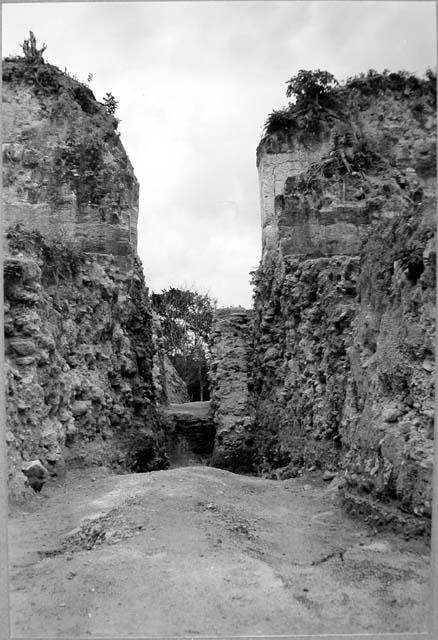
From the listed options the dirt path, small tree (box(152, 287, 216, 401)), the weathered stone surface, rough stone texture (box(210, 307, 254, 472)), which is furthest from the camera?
small tree (box(152, 287, 216, 401))

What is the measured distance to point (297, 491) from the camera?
608cm

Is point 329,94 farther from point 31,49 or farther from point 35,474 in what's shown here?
point 35,474

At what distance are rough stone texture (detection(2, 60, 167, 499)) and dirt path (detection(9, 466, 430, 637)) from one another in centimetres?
104

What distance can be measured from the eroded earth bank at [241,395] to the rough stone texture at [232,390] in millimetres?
41

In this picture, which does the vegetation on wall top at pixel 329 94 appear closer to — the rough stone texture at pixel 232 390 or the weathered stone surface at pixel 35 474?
the weathered stone surface at pixel 35 474

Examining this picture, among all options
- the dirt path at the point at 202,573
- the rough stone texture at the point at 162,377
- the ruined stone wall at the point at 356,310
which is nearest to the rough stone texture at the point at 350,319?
the ruined stone wall at the point at 356,310

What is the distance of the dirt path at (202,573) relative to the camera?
338cm

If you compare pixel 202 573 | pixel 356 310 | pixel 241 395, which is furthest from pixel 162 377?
pixel 202 573

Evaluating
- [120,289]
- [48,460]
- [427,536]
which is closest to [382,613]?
[427,536]

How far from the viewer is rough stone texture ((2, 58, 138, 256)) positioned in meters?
7.53

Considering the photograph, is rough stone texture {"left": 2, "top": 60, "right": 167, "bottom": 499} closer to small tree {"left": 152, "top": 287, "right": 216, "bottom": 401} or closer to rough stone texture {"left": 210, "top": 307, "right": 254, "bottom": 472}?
rough stone texture {"left": 210, "top": 307, "right": 254, "bottom": 472}

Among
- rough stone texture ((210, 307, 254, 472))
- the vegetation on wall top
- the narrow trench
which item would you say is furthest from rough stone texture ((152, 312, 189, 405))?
the vegetation on wall top

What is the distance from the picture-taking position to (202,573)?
3588mm

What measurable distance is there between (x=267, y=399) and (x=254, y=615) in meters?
6.51
